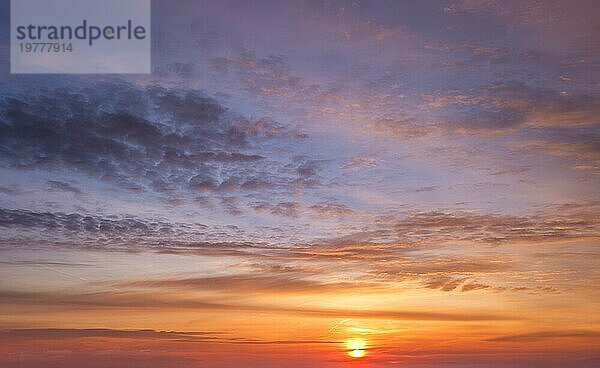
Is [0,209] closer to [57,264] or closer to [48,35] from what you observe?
[57,264]

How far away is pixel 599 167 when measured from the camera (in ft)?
26.1

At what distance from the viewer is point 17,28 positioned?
6.54m

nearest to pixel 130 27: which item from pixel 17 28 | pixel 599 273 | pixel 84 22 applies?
pixel 84 22

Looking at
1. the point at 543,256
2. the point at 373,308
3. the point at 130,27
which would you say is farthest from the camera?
the point at 373,308

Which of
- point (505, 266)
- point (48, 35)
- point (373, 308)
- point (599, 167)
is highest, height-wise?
point (48, 35)

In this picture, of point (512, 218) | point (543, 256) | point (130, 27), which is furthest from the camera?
point (543, 256)

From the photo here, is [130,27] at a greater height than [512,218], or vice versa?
[130,27]

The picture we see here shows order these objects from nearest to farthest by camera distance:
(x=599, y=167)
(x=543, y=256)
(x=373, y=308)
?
(x=599, y=167) → (x=543, y=256) → (x=373, y=308)

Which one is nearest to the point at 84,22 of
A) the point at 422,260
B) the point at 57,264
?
the point at 57,264

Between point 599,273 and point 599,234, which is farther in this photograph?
point 599,273

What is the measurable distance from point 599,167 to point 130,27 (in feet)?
19.7

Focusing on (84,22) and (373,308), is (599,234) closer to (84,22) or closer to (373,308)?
(373,308)

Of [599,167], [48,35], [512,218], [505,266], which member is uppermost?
[48,35]

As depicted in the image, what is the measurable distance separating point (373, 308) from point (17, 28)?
667cm
